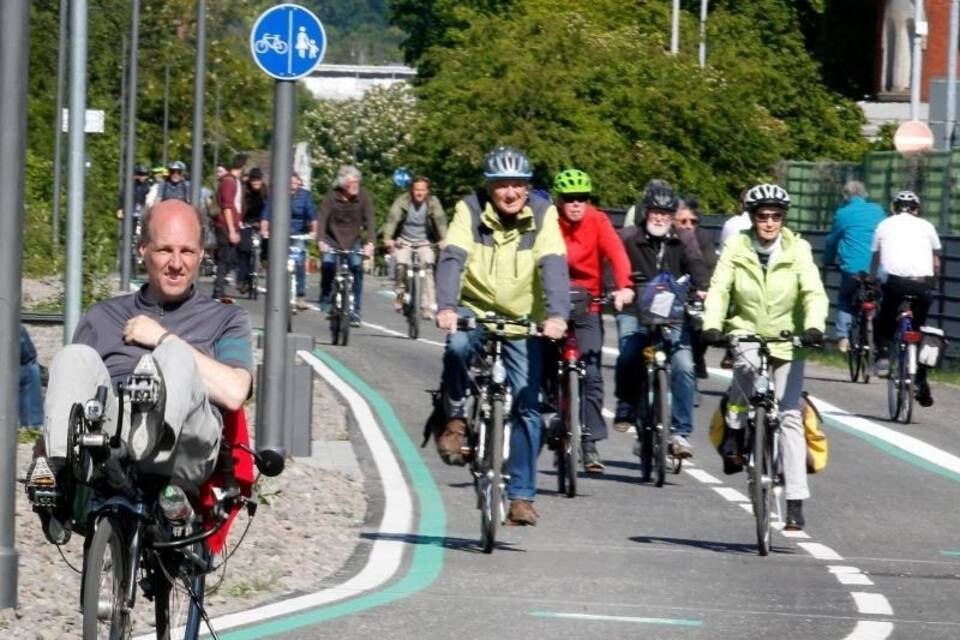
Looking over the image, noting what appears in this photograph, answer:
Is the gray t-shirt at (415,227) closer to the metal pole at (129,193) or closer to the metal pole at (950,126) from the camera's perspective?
the metal pole at (129,193)

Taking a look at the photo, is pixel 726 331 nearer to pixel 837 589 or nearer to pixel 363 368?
pixel 837 589

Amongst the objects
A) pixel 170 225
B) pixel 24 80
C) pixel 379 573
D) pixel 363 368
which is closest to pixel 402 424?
pixel 363 368

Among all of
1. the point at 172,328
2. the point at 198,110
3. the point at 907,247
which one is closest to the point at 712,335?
the point at 172,328

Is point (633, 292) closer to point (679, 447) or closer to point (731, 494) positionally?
point (679, 447)

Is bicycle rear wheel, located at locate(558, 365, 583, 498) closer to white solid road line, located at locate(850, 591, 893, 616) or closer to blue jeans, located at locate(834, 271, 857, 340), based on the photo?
white solid road line, located at locate(850, 591, 893, 616)

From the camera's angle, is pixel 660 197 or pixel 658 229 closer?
pixel 660 197

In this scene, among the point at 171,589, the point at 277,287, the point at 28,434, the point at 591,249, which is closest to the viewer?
the point at 171,589

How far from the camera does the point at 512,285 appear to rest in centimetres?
1238

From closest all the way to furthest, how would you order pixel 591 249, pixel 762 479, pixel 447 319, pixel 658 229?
pixel 447 319
pixel 762 479
pixel 591 249
pixel 658 229

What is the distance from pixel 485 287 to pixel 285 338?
2.97 metres

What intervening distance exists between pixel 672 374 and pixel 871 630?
6.23m

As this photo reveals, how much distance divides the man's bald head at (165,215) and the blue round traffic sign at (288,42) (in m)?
7.91

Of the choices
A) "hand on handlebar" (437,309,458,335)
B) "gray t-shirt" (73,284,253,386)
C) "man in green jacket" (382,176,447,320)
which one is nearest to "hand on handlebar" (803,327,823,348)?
"hand on handlebar" (437,309,458,335)

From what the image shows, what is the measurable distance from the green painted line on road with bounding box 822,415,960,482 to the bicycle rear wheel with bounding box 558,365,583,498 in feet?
10.2
